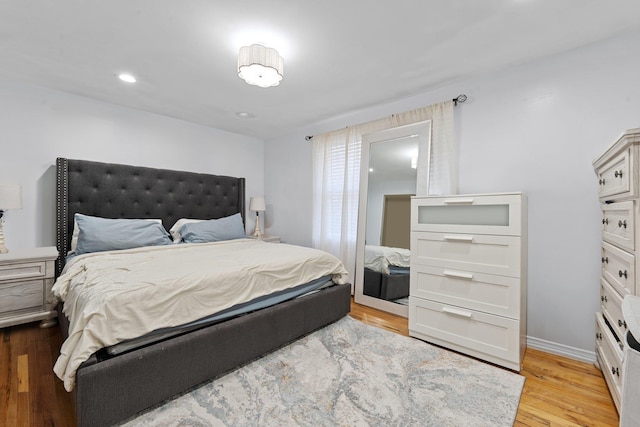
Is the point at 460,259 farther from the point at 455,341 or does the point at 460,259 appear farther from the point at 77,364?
the point at 77,364

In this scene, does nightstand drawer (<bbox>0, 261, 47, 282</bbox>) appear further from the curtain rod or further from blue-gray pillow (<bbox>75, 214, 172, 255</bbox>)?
the curtain rod

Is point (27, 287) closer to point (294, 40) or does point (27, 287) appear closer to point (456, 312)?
point (294, 40)

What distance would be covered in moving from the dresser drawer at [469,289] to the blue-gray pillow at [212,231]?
83.8 inches

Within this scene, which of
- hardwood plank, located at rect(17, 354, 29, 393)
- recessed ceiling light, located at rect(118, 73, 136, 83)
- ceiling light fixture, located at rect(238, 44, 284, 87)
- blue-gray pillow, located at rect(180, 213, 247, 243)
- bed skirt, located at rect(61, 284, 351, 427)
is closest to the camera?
bed skirt, located at rect(61, 284, 351, 427)

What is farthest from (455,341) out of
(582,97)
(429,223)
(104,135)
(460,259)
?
(104,135)

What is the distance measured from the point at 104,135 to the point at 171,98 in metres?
0.88

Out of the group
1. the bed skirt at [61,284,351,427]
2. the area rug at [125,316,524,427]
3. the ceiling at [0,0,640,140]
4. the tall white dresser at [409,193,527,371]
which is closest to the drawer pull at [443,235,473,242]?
the tall white dresser at [409,193,527,371]

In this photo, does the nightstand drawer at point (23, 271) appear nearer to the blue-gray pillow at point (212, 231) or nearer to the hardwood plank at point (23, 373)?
the hardwood plank at point (23, 373)

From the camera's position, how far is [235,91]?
109 inches

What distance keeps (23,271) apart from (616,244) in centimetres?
418

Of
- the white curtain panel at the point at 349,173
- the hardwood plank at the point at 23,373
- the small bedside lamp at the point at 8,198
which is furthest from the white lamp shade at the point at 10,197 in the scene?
the white curtain panel at the point at 349,173

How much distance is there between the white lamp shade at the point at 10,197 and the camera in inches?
90.3

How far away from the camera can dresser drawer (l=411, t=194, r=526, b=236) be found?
6.21ft

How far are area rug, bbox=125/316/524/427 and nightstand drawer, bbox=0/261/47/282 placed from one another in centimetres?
182
